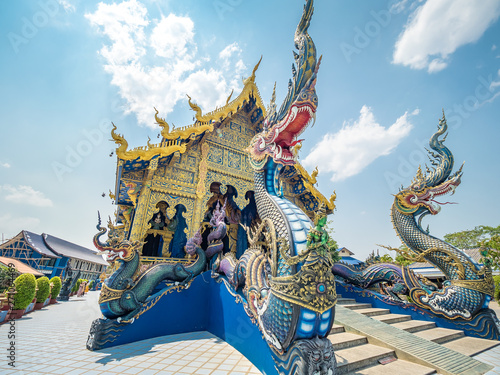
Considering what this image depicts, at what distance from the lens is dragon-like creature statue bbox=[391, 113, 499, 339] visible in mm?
5367

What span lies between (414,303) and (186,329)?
18.3 feet

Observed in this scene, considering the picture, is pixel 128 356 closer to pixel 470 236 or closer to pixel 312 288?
pixel 312 288

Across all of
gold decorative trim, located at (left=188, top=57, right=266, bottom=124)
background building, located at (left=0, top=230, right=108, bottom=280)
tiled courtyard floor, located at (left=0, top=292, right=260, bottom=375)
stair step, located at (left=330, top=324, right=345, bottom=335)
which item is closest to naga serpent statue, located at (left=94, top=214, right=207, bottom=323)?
tiled courtyard floor, located at (left=0, top=292, right=260, bottom=375)

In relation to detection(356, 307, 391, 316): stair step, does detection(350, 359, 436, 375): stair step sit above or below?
below

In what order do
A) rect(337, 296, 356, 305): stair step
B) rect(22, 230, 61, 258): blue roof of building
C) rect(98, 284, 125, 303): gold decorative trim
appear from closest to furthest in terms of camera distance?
rect(98, 284, 125, 303): gold decorative trim
rect(337, 296, 356, 305): stair step
rect(22, 230, 61, 258): blue roof of building

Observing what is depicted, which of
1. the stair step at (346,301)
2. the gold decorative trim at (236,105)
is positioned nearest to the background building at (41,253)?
the gold decorative trim at (236,105)

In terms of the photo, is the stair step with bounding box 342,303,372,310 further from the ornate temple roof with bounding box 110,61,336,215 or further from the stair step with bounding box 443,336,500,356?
the ornate temple roof with bounding box 110,61,336,215

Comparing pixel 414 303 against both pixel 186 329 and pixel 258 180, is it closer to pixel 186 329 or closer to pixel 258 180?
pixel 258 180

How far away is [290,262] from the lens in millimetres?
2697

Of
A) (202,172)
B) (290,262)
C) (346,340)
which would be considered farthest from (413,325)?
(202,172)

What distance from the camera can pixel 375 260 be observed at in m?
7.54

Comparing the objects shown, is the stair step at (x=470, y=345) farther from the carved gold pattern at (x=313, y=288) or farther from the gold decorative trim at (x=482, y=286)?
the carved gold pattern at (x=313, y=288)

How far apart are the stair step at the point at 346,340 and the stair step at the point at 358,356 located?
6 cm

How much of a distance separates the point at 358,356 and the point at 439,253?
4648 mm
